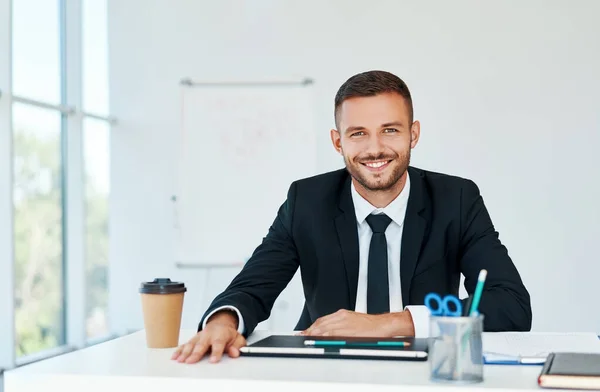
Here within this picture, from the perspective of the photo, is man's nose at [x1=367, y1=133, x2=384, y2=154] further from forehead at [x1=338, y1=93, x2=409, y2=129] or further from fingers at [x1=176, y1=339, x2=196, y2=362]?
fingers at [x1=176, y1=339, x2=196, y2=362]

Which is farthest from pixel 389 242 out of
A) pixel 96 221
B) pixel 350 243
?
pixel 96 221

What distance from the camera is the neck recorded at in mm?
2170

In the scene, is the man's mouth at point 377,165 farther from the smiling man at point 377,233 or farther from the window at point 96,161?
the window at point 96,161

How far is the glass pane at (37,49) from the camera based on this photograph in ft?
14.2

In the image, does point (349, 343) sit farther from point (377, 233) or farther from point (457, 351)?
point (377, 233)

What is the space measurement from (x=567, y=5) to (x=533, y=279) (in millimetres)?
1613

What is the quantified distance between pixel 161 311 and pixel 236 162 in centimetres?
314

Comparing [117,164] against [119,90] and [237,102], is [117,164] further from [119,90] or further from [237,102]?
[237,102]

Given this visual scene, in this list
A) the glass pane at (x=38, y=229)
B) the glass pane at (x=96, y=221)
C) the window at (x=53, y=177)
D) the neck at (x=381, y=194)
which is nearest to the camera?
the neck at (x=381, y=194)

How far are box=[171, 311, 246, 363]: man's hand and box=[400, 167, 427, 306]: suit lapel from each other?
0.64m

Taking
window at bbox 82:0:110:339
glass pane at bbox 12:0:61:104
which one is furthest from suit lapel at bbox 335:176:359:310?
window at bbox 82:0:110:339

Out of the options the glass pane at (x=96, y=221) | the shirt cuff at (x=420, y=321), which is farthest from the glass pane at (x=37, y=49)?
the shirt cuff at (x=420, y=321)

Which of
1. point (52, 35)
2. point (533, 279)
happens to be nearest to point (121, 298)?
point (52, 35)

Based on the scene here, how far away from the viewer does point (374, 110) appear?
2080 mm
